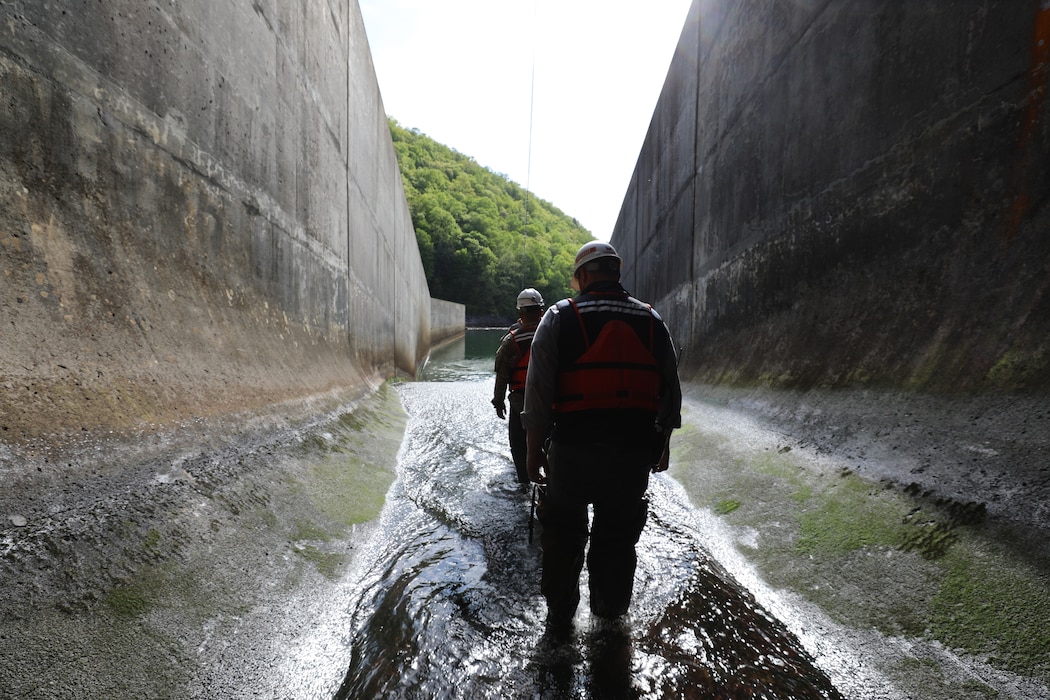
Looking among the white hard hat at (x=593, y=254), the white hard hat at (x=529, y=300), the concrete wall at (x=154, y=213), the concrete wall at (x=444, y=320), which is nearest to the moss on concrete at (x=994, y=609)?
the white hard hat at (x=593, y=254)

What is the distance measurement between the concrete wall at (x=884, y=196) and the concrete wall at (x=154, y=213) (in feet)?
17.2

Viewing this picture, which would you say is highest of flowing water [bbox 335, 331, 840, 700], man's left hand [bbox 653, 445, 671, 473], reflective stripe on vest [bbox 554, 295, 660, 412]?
reflective stripe on vest [bbox 554, 295, 660, 412]

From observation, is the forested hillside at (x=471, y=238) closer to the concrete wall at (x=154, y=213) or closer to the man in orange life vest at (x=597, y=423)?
the concrete wall at (x=154, y=213)

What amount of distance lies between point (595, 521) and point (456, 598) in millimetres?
1134

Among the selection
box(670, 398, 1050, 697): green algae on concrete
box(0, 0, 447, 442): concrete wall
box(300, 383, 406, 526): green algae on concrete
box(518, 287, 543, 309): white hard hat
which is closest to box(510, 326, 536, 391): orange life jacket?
box(518, 287, 543, 309): white hard hat

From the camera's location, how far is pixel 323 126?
7676 mm

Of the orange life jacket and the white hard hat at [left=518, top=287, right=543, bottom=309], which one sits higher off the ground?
the white hard hat at [left=518, top=287, right=543, bottom=309]

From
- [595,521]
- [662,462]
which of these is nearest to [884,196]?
[662,462]

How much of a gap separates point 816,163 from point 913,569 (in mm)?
4440

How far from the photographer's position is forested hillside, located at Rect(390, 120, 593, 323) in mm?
79938

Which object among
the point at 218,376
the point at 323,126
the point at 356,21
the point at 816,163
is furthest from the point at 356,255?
the point at 816,163

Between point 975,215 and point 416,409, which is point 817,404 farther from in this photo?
point 416,409

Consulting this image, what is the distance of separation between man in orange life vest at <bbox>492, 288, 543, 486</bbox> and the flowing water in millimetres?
810

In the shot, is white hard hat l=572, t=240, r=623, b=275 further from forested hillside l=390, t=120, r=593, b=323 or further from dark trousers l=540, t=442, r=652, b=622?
forested hillside l=390, t=120, r=593, b=323
